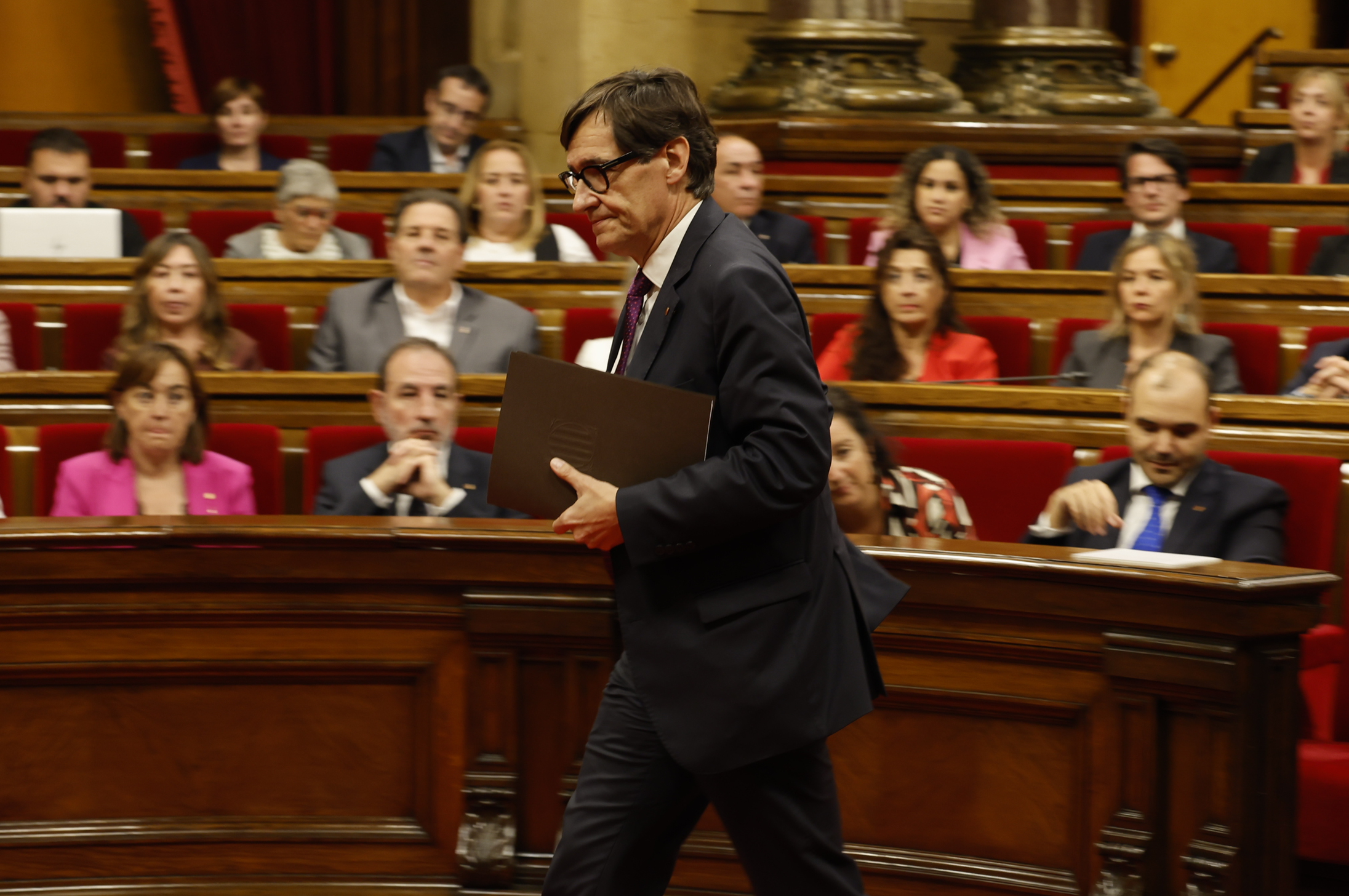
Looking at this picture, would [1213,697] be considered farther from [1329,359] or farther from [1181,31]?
[1181,31]

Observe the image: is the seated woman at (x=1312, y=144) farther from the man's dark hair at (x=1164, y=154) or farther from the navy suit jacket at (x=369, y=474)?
the navy suit jacket at (x=369, y=474)

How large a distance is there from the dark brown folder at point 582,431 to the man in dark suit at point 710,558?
2 centimetres

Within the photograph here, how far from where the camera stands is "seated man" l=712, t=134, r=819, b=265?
3.73 metres

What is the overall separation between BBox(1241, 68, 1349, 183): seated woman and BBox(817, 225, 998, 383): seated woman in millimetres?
1815

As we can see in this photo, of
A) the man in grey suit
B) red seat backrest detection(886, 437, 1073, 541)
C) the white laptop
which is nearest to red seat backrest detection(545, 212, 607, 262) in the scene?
the man in grey suit

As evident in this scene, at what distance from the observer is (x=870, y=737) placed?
173 centimetres

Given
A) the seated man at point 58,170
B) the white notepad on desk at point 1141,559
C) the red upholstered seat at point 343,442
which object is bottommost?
the white notepad on desk at point 1141,559

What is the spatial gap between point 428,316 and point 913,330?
97 centimetres

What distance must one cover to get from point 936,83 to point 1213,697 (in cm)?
397

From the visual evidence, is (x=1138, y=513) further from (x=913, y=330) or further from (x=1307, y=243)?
(x=1307, y=243)

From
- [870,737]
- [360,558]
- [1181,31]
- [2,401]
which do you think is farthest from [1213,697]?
[1181,31]

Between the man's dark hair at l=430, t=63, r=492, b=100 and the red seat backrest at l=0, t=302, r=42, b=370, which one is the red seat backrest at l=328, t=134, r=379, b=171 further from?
the red seat backrest at l=0, t=302, r=42, b=370

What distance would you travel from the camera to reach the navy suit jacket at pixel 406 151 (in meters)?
4.87

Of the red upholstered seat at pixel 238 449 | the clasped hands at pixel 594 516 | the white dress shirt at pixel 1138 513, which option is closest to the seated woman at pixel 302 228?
the red upholstered seat at pixel 238 449
